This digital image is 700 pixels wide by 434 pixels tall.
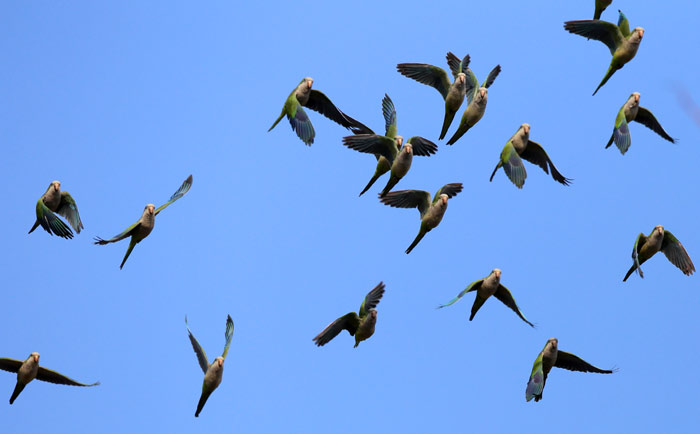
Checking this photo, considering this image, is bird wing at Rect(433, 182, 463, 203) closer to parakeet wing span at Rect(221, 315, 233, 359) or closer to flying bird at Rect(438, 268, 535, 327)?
flying bird at Rect(438, 268, 535, 327)

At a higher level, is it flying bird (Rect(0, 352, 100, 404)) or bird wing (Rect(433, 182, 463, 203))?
bird wing (Rect(433, 182, 463, 203))

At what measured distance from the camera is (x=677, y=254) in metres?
20.9

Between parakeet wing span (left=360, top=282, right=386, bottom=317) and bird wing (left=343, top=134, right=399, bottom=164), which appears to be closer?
parakeet wing span (left=360, top=282, right=386, bottom=317)

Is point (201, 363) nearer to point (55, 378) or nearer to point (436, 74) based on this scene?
point (55, 378)

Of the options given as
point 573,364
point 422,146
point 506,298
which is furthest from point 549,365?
point 422,146

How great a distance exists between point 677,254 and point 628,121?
305 cm

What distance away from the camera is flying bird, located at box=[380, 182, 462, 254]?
67.7 feet

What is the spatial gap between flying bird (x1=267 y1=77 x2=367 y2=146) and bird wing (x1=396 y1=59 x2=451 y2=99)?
1.62 m

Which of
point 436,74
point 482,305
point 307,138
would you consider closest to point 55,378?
point 307,138

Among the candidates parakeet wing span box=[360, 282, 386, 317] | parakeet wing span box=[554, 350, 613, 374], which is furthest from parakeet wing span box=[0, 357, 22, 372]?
parakeet wing span box=[554, 350, 613, 374]

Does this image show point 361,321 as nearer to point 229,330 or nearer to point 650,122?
point 229,330

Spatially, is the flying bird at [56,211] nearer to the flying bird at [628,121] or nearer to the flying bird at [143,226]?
the flying bird at [143,226]

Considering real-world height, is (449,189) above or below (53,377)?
above

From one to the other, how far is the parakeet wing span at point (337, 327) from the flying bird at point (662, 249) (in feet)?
18.3
